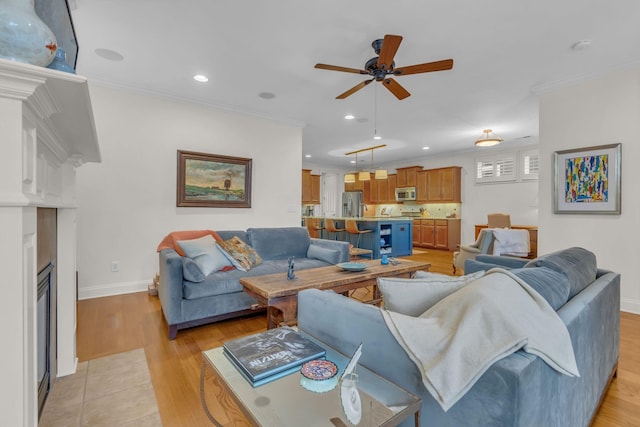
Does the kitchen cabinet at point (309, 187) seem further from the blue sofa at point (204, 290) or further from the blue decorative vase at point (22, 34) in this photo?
the blue decorative vase at point (22, 34)

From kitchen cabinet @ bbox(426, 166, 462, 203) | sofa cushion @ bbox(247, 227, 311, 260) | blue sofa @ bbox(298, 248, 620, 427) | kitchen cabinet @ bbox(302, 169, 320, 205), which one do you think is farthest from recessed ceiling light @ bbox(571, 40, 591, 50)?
kitchen cabinet @ bbox(302, 169, 320, 205)

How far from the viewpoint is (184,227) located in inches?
167

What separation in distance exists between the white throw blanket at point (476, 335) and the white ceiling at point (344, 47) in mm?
2312

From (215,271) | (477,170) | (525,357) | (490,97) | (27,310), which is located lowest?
(215,271)

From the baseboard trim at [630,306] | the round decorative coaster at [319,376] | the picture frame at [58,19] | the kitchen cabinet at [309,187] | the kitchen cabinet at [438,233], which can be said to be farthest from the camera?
the kitchen cabinet at [309,187]

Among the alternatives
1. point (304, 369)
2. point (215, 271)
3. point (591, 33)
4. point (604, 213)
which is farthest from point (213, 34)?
point (604, 213)

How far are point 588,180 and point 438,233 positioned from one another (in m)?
4.71

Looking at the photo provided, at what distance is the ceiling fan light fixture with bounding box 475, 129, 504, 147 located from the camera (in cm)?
557

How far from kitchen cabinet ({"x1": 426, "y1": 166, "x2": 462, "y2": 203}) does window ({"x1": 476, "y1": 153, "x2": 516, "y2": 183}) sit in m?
0.51

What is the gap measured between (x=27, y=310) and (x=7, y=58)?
0.67 metres

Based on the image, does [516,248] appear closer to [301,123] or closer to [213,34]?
[301,123]

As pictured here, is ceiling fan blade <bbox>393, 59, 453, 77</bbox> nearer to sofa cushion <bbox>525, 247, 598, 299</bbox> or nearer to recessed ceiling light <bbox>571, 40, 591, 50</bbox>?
recessed ceiling light <bbox>571, 40, 591, 50</bbox>

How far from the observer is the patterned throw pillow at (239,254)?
308 centimetres

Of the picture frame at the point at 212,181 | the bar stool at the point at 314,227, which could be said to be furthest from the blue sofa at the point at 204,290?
the bar stool at the point at 314,227
